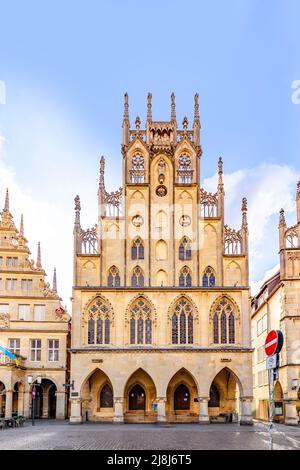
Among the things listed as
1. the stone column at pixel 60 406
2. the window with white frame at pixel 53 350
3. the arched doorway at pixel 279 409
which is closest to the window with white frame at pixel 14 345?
the window with white frame at pixel 53 350

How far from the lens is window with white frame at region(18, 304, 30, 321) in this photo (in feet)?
200

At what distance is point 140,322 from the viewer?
50750 millimetres

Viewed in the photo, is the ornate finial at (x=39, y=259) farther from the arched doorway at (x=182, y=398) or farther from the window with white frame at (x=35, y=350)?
the arched doorway at (x=182, y=398)

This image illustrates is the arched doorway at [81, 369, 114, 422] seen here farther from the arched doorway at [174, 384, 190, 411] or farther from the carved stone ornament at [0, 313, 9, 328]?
the carved stone ornament at [0, 313, 9, 328]

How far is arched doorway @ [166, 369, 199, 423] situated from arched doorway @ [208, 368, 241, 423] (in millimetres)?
1530

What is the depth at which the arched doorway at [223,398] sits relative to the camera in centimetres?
5197

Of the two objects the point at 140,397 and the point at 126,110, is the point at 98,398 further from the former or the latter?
the point at 126,110

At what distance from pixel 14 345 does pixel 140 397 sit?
48.4ft

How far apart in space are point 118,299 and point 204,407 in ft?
34.9

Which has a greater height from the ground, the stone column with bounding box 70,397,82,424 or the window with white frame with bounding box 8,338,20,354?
the window with white frame with bounding box 8,338,20,354

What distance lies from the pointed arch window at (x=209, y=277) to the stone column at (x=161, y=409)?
952 cm

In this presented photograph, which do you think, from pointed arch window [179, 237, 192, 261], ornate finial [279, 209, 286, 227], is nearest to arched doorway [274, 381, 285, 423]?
ornate finial [279, 209, 286, 227]

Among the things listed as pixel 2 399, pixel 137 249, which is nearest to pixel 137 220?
pixel 137 249
